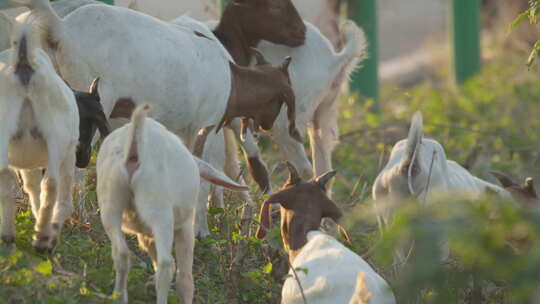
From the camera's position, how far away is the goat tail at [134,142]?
404 centimetres

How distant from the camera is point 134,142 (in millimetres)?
4090

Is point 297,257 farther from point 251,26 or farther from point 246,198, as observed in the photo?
point 251,26

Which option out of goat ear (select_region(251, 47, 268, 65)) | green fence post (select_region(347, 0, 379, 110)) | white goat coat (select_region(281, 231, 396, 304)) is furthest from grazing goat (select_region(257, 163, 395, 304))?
green fence post (select_region(347, 0, 379, 110))

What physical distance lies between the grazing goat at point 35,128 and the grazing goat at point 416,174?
1917 mm

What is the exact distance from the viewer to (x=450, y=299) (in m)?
2.76

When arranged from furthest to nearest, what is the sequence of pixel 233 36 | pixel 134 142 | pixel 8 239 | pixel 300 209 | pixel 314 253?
pixel 233 36 → pixel 300 209 → pixel 314 253 → pixel 8 239 → pixel 134 142

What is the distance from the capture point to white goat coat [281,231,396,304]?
439cm

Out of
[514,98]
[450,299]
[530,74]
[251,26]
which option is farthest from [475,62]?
[450,299]

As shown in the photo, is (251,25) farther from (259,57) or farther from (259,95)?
(259,95)

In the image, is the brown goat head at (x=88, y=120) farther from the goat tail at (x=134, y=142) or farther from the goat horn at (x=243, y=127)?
the goat horn at (x=243, y=127)

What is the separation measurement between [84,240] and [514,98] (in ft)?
28.4

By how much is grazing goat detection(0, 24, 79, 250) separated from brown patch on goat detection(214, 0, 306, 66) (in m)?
2.68

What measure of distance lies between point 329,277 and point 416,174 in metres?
1.40

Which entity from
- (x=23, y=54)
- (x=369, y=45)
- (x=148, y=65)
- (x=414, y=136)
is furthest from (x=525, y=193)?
(x=369, y=45)
